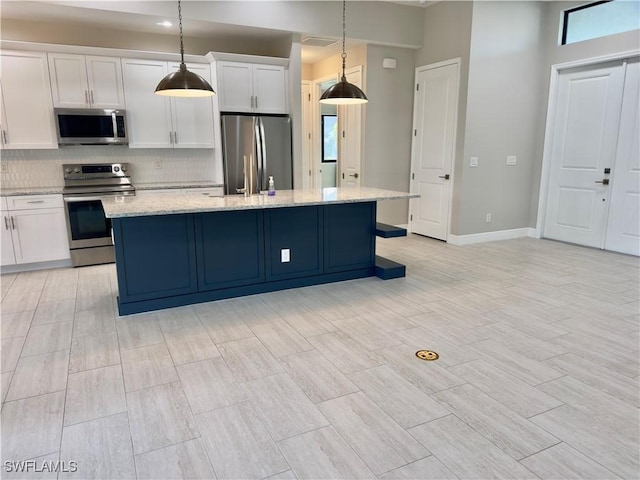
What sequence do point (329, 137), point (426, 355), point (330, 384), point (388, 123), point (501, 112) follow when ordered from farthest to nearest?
point (329, 137) → point (388, 123) → point (501, 112) → point (426, 355) → point (330, 384)

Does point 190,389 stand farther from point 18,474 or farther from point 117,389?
point 18,474

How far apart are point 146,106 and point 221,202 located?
2.40 m

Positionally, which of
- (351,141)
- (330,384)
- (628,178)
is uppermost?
(351,141)

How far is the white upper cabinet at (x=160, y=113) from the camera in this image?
4957mm

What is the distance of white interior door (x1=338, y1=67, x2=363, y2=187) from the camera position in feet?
20.5

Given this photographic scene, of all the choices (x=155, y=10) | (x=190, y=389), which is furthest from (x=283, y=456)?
(x=155, y=10)

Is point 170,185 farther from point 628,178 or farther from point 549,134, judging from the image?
point 628,178

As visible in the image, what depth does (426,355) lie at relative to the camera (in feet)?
9.03

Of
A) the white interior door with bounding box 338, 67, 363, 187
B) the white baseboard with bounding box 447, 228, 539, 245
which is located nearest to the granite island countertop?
the white interior door with bounding box 338, 67, 363, 187

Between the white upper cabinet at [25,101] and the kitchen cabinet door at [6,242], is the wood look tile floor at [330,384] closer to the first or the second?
the kitchen cabinet door at [6,242]

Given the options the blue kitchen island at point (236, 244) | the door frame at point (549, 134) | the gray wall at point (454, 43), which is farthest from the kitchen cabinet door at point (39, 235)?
the door frame at point (549, 134)

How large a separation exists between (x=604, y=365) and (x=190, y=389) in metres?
2.54

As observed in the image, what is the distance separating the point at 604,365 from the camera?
2623 millimetres

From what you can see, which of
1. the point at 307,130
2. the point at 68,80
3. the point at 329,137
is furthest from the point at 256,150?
the point at 329,137
